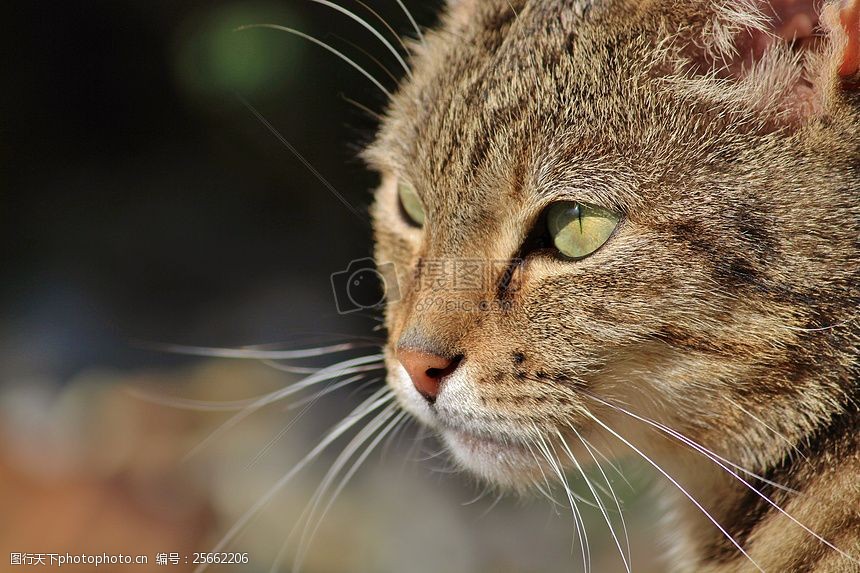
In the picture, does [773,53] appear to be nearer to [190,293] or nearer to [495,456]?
[495,456]

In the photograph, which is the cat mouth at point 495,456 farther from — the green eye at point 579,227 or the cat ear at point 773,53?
the cat ear at point 773,53

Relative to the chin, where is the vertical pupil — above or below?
above

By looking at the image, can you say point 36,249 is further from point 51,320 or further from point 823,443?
point 823,443

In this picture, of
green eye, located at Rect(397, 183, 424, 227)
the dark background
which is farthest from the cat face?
the dark background

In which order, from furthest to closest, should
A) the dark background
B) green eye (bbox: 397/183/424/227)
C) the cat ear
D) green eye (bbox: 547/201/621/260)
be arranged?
the dark background < green eye (bbox: 397/183/424/227) < green eye (bbox: 547/201/621/260) < the cat ear

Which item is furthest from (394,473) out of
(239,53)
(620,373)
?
(620,373)

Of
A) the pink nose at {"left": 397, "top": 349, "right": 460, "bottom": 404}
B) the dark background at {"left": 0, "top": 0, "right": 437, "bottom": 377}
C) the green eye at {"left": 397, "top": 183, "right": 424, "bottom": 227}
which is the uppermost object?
the dark background at {"left": 0, "top": 0, "right": 437, "bottom": 377}

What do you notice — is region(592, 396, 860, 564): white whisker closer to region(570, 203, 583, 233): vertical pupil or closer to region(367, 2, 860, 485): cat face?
region(367, 2, 860, 485): cat face

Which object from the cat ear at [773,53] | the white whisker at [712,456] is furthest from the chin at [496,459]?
the cat ear at [773,53]
